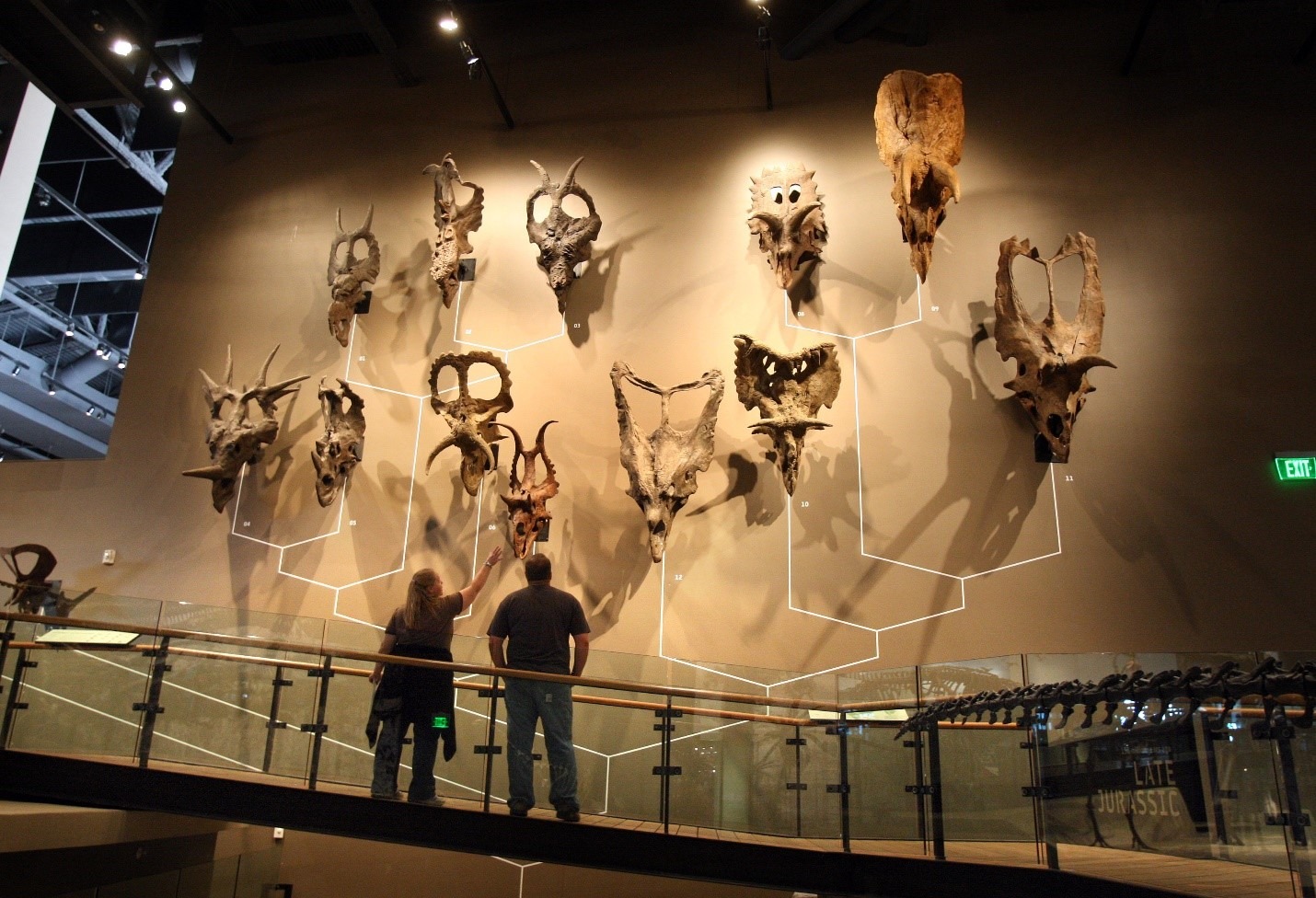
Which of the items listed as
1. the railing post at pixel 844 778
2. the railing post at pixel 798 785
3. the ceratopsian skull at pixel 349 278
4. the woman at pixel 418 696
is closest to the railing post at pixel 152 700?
the woman at pixel 418 696

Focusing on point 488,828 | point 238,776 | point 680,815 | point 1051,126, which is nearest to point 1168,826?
point 680,815

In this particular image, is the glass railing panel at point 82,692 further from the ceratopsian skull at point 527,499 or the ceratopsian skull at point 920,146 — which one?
the ceratopsian skull at point 920,146

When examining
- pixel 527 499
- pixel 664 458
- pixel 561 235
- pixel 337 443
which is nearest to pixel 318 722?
pixel 527 499

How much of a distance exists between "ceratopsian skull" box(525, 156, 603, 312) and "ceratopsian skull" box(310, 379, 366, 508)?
174cm

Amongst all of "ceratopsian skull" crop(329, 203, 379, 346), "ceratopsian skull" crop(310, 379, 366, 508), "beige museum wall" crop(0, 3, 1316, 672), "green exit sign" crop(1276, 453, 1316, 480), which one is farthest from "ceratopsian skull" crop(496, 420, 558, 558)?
"green exit sign" crop(1276, 453, 1316, 480)

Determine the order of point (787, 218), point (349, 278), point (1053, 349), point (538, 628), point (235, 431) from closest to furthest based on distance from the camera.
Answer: point (538, 628)
point (1053, 349)
point (787, 218)
point (235, 431)
point (349, 278)

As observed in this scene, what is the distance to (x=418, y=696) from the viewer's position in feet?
15.4

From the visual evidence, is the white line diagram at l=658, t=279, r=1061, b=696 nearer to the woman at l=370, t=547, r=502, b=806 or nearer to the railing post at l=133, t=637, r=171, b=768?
the woman at l=370, t=547, r=502, b=806

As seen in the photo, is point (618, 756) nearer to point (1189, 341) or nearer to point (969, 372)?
point (969, 372)

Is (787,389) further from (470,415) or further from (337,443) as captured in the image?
(337,443)

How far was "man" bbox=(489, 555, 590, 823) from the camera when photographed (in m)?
4.57

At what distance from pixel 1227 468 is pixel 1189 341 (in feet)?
3.03

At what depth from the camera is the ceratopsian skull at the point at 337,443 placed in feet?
24.7

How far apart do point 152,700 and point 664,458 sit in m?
3.29
